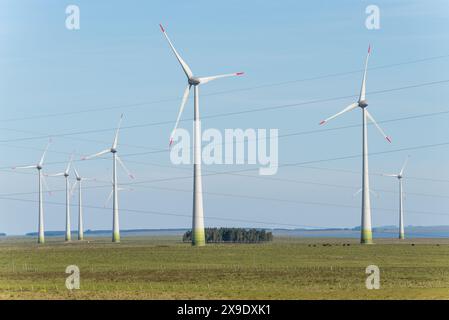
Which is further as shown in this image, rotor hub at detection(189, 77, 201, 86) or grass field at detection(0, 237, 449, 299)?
rotor hub at detection(189, 77, 201, 86)

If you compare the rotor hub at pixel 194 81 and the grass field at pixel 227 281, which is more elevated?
the rotor hub at pixel 194 81

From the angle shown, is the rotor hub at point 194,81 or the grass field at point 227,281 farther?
the rotor hub at point 194,81

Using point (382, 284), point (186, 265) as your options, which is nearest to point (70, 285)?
point (382, 284)

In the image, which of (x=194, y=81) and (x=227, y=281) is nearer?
(x=227, y=281)

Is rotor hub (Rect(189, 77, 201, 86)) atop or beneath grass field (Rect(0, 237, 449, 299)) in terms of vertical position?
atop

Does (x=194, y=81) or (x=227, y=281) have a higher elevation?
(x=194, y=81)
